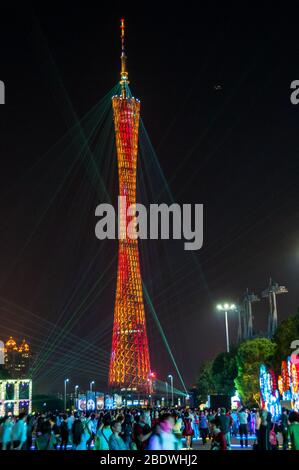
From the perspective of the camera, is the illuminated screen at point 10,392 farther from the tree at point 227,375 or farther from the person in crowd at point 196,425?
the tree at point 227,375

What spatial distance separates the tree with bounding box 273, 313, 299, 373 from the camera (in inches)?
1916

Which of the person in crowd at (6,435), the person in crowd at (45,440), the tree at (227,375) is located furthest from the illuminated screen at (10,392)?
the person in crowd at (6,435)

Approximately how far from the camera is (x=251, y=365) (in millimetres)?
60375

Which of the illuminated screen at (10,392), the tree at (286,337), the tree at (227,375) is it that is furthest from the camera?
the tree at (227,375)

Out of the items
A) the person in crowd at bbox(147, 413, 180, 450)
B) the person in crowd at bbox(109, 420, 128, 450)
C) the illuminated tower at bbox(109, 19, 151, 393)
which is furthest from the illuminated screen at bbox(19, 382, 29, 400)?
the person in crowd at bbox(147, 413, 180, 450)

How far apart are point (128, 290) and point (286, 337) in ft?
58.4

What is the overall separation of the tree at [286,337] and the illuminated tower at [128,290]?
52.7 feet

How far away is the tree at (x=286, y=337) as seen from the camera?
160 feet

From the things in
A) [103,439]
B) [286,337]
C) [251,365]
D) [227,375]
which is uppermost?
[286,337]

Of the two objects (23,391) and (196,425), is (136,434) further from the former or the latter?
(23,391)

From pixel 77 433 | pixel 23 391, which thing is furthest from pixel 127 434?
pixel 23 391

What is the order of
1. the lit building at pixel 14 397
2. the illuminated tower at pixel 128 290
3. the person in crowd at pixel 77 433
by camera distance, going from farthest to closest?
the illuminated tower at pixel 128 290, the lit building at pixel 14 397, the person in crowd at pixel 77 433
